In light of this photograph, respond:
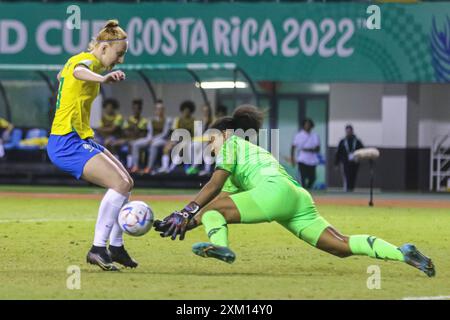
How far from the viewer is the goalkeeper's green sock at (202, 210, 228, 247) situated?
11141 mm

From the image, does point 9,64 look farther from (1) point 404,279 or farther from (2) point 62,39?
(1) point 404,279

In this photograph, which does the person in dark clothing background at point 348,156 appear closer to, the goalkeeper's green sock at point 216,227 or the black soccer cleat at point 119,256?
the black soccer cleat at point 119,256

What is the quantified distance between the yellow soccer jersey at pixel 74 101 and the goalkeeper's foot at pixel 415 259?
11.4ft

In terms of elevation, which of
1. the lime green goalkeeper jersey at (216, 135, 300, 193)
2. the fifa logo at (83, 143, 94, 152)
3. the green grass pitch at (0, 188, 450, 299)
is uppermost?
the fifa logo at (83, 143, 94, 152)

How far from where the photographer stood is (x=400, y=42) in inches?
1307

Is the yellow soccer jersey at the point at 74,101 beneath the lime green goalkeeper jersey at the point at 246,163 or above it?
above

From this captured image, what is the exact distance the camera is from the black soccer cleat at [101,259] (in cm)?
1187

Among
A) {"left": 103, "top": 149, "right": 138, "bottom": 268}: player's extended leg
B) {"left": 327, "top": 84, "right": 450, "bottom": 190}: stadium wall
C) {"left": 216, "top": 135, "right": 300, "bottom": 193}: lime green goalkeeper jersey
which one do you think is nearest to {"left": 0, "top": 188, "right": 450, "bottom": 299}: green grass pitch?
{"left": 103, "top": 149, "right": 138, "bottom": 268}: player's extended leg

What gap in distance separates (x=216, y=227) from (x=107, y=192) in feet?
4.21

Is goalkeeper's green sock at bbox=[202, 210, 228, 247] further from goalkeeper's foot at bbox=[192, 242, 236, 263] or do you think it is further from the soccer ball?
the soccer ball

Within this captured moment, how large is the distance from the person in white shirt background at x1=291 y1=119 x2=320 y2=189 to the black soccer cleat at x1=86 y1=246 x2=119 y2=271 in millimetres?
21348

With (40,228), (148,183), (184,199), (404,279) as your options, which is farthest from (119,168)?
(148,183)

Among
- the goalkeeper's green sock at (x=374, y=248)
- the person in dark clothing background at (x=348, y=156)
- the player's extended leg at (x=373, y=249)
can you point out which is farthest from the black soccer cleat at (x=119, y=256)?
the person in dark clothing background at (x=348, y=156)
